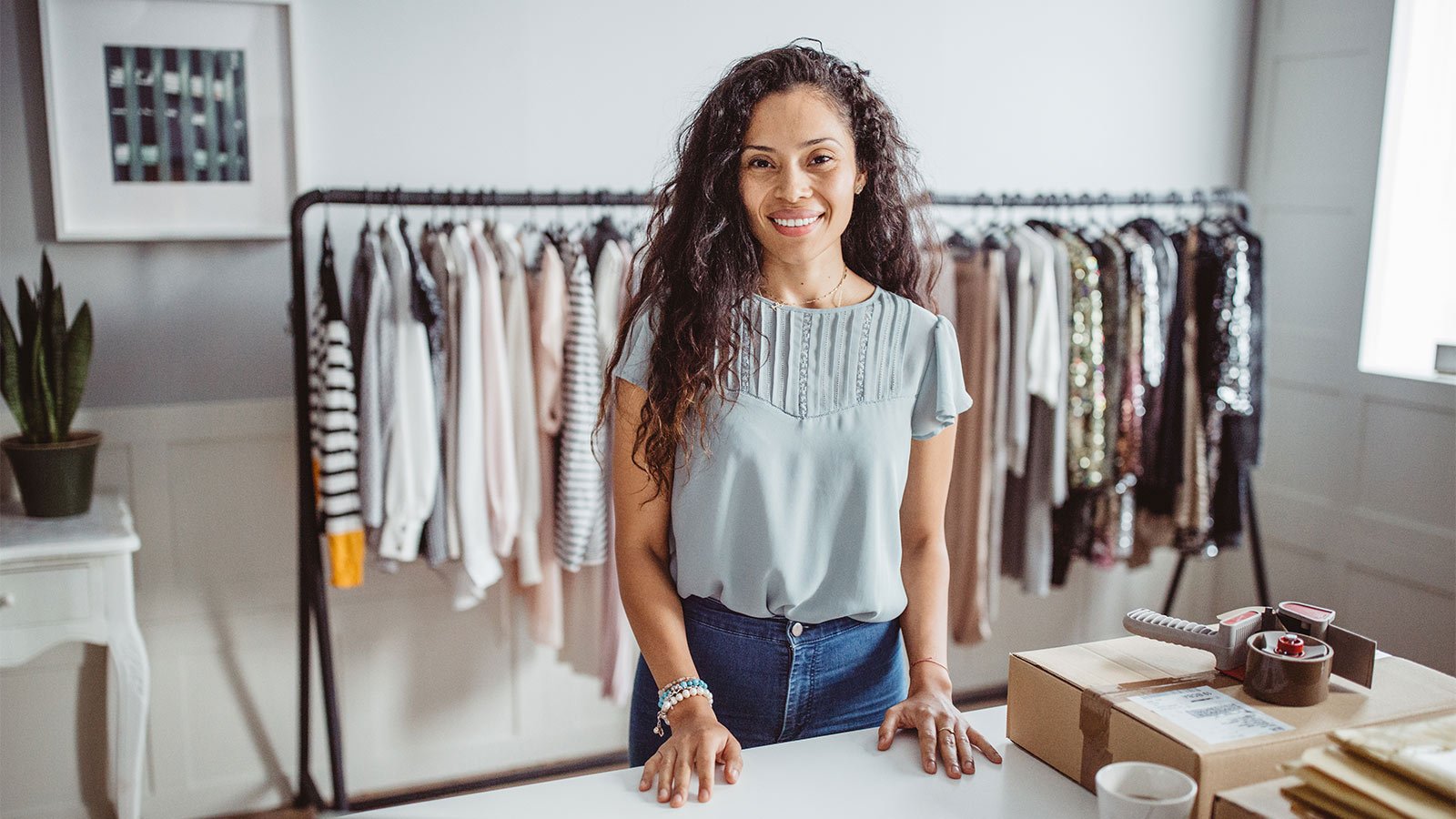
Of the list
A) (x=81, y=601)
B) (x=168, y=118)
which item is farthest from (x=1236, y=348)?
(x=81, y=601)

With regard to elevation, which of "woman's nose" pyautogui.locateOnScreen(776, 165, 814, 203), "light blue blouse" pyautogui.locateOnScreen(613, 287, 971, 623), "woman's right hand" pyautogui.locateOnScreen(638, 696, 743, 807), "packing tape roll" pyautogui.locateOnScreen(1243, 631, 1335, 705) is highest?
"woman's nose" pyautogui.locateOnScreen(776, 165, 814, 203)

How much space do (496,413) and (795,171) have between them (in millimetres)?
1329

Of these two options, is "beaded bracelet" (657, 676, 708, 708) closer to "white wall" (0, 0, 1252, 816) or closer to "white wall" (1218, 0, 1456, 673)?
"white wall" (0, 0, 1252, 816)

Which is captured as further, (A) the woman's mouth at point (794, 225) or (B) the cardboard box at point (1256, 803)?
(A) the woman's mouth at point (794, 225)

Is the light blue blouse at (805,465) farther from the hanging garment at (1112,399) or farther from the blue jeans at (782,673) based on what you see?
the hanging garment at (1112,399)

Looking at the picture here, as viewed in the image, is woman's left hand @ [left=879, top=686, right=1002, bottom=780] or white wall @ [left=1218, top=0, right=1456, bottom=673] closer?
woman's left hand @ [left=879, top=686, right=1002, bottom=780]

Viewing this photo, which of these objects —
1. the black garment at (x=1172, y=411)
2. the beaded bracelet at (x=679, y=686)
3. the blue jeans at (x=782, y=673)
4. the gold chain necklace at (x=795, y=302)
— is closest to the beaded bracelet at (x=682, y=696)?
the beaded bracelet at (x=679, y=686)

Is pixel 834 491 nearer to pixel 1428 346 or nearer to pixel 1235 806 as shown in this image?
pixel 1235 806

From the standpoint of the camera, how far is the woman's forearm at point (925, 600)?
4.74 ft

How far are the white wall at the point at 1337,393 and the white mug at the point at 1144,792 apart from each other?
2.57 metres

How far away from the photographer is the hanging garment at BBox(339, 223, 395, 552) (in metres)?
2.37

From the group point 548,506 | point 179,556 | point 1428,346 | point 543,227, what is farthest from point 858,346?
point 1428,346

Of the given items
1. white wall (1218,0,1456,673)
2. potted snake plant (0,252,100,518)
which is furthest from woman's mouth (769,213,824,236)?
white wall (1218,0,1456,673)

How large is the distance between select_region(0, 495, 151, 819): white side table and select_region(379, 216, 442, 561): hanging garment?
19.7 inches
